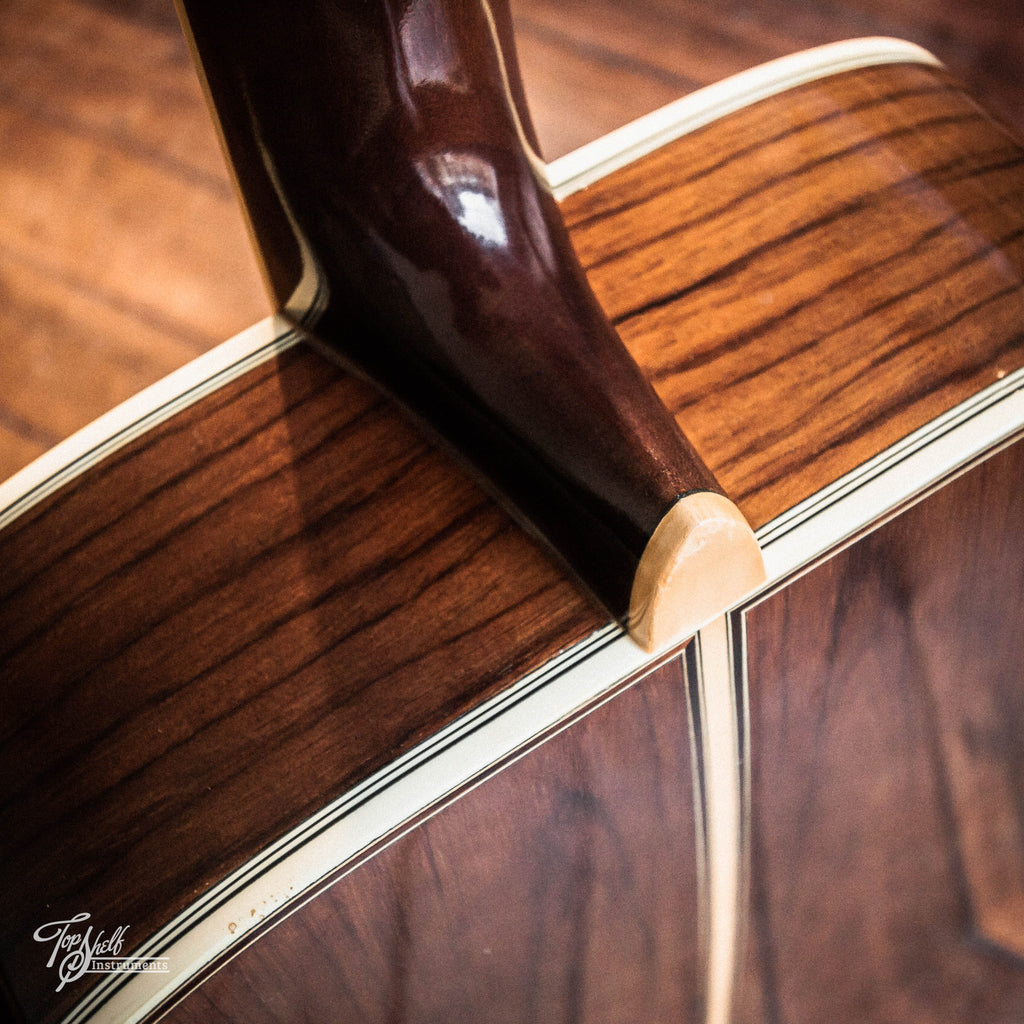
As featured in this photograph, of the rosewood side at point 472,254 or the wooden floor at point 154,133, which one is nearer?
the rosewood side at point 472,254

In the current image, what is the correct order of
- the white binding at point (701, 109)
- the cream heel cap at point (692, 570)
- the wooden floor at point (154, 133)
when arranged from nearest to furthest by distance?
the cream heel cap at point (692, 570), the white binding at point (701, 109), the wooden floor at point (154, 133)

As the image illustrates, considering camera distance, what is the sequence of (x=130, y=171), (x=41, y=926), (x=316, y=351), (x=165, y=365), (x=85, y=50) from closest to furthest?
(x=41, y=926), (x=316, y=351), (x=165, y=365), (x=130, y=171), (x=85, y=50)

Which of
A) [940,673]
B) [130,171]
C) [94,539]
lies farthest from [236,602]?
[130,171]

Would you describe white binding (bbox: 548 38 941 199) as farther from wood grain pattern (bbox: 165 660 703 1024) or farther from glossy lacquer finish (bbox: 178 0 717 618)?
wood grain pattern (bbox: 165 660 703 1024)

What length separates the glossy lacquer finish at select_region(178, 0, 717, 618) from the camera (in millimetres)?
370

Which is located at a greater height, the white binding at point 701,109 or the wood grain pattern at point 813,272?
the white binding at point 701,109

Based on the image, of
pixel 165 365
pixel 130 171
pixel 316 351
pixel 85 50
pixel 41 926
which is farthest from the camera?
pixel 85 50

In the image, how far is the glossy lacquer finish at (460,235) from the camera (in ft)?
1.22

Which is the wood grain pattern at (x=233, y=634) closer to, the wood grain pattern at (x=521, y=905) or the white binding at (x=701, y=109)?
the wood grain pattern at (x=521, y=905)

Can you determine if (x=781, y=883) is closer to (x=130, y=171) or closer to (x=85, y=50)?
(x=130, y=171)

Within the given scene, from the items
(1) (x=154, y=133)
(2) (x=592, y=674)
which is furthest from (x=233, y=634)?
(1) (x=154, y=133)

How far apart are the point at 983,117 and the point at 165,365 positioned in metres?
0.69

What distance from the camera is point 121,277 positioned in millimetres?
1003

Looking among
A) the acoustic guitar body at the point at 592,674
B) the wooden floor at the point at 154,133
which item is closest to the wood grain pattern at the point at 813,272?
the acoustic guitar body at the point at 592,674
